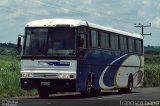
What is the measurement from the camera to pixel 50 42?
24.3 meters

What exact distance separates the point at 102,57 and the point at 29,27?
15.0 feet

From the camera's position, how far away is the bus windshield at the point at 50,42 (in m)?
24.1

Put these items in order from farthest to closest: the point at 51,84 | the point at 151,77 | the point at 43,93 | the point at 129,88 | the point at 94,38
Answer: the point at 151,77
the point at 129,88
the point at 94,38
the point at 43,93
the point at 51,84

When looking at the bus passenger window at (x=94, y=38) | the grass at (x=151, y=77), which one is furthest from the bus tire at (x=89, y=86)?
the grass at (x=151, y=77)

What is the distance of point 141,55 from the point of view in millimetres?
36062

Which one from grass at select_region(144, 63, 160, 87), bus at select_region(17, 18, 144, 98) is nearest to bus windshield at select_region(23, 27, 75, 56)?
bus at select_region(17, 18, 144, 98)

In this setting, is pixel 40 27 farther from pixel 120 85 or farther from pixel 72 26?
pixel 120 85

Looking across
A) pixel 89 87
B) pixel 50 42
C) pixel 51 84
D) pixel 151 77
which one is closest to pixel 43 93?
pixel 51 84

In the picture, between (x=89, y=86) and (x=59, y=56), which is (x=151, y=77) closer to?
(x=89, y=86)

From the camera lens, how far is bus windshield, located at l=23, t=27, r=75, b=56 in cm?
2414

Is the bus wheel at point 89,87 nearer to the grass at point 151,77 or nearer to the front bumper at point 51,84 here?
the front bumper at point 51,84

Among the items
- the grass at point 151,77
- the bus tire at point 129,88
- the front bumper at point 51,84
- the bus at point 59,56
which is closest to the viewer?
the front bumper at point 51,84

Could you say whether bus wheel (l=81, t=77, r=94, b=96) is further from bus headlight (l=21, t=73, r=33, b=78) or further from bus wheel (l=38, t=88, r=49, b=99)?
bus headlight (l=21, t=73, r=33, b=78)

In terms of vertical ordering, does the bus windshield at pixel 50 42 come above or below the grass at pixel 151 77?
above
